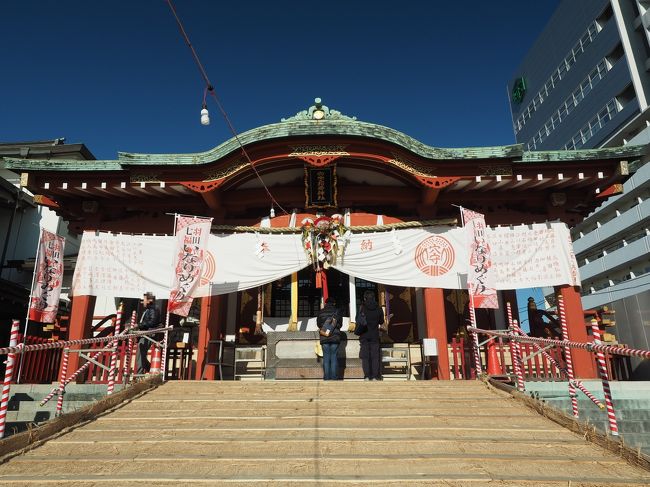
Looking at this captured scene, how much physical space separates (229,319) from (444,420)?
818 cm

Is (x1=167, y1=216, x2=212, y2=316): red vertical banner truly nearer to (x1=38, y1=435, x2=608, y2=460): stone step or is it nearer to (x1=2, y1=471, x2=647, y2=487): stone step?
(x1=38, y1=435, x2=608, y2=460): stone step

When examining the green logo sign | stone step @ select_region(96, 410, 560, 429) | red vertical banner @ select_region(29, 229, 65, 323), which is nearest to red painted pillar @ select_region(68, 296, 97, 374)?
red vertical banner @ select_region(29, 229, 65, 323)

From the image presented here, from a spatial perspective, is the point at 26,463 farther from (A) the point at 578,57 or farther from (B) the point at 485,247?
(A) the point at 578,57

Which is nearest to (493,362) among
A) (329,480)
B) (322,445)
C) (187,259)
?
(322,445)

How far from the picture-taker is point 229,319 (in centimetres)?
1323

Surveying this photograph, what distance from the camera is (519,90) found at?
6075 centimetres

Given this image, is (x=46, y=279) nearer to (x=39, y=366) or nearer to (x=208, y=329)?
(x=39, y=366)

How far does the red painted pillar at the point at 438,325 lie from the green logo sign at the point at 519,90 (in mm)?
57904

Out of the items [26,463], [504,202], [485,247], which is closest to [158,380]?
[26,463]

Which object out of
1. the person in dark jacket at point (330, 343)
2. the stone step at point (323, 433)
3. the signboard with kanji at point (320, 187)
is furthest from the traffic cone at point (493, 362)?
the signboard with kanji at point (320, 187)

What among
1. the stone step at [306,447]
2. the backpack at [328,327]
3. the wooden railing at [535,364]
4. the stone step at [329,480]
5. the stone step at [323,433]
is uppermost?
the backpack at [328,327]

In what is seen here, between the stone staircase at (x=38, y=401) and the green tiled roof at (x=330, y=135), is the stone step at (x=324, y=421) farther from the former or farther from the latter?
the green tiled roof at (x=330, y=135)

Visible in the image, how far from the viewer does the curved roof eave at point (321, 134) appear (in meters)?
11.4

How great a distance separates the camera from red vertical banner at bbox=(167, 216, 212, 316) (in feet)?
34.6
